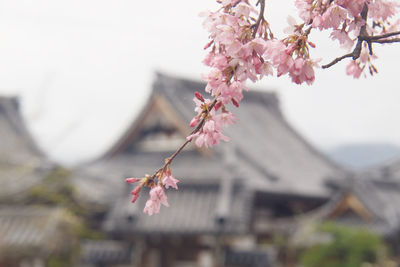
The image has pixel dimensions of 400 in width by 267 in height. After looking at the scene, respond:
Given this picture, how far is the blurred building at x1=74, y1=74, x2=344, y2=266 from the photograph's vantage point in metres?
11.3

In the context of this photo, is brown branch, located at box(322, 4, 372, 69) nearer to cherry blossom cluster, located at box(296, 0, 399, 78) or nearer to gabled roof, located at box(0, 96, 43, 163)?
cherry blossom cluster, located at box(296, 0, 399, 78)

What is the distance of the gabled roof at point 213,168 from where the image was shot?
37.9ft

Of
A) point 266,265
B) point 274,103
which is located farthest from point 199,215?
point 274,103

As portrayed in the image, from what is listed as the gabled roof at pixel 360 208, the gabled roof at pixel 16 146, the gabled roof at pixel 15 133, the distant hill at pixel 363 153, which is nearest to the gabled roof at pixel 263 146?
the gabled roof at pixel 360 208

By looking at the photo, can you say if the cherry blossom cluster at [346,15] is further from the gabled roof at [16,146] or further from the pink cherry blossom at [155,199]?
the gabled roof at [16,146]

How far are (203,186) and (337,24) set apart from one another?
398 inches

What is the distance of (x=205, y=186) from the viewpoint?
12.0m

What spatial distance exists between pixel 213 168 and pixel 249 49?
11688 millimetres

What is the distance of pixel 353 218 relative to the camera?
476 inches

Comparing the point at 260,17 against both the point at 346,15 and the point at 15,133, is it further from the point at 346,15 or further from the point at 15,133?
the point at 15,133

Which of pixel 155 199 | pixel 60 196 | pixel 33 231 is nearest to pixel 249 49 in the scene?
pixel 155 199

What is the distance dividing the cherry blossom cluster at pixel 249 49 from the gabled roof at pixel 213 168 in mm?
8759

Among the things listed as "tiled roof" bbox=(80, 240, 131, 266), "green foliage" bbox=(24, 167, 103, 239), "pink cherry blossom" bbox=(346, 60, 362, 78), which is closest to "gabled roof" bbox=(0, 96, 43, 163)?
"green foliage" bbox=(24, 167, 103, 239)

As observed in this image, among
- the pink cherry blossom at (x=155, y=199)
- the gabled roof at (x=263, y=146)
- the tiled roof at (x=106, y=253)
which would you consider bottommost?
the pink cherry blossom at (x=155, y=199)
